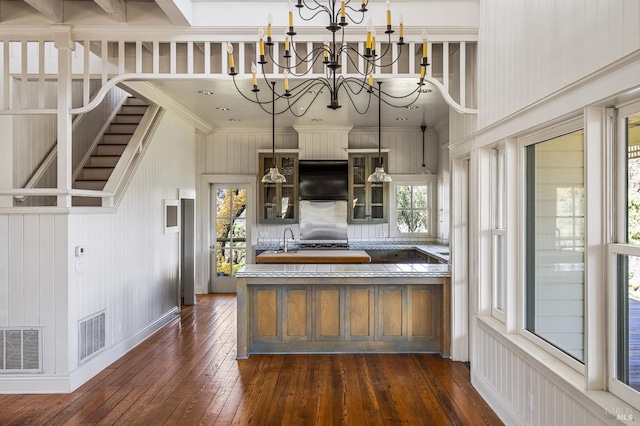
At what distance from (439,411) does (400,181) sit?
5.14 metres

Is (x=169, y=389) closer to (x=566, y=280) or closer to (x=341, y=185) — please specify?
(x=566, y=280)

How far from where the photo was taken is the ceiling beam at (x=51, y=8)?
3541 mm

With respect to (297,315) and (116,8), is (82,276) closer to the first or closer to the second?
(297,315)

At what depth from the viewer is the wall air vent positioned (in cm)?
373

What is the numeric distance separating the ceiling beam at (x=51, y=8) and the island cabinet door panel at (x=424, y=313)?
4145 millimetres

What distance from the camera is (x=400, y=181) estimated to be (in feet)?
26.3

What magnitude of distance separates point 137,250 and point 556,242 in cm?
434

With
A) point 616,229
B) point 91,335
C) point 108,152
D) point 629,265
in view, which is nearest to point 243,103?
point 108,152

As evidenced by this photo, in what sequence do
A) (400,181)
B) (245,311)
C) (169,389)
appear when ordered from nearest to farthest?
(169,389) < (245,311) < (400,181)

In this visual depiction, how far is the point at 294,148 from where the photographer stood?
26.3 feet

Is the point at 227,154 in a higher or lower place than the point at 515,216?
higher

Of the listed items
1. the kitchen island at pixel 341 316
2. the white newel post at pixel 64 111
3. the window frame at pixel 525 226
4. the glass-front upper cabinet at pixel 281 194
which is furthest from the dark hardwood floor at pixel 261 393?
the glass-front upper cabinet at pixel 281 194

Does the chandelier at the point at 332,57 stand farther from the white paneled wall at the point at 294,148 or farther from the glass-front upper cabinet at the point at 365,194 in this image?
the white paneled wall at the point at 294,148

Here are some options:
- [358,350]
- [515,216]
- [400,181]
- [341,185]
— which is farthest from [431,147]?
[515,216]
